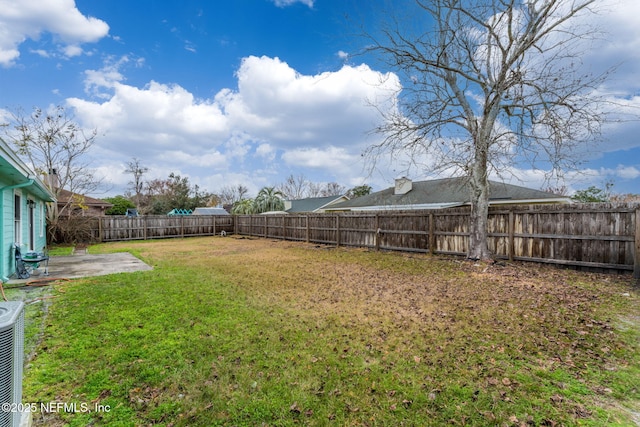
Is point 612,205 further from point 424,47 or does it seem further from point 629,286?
point 424,47

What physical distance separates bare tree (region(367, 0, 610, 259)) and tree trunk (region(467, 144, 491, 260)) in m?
0.03

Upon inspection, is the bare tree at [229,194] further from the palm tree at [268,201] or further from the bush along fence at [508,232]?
the bush along fence at [508,232]

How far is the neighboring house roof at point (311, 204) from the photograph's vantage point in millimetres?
30625

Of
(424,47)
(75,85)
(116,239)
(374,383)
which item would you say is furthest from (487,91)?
(116,239)

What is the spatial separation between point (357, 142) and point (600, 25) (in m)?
6.66

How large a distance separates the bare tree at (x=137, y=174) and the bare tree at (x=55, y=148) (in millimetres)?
20518

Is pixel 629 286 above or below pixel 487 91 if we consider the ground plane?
below

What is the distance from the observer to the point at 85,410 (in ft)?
7.39

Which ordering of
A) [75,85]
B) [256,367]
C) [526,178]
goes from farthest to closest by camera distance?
[75,85]
[526,178]
[256,367]

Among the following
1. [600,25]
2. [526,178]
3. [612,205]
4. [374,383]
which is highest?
[600,25]

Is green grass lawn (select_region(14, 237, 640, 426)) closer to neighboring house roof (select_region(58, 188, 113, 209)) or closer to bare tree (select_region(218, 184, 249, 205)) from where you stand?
neighboring house roof (select_region(58, 188, 113, 209))

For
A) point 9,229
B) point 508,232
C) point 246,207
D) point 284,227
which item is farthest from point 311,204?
point 9,229

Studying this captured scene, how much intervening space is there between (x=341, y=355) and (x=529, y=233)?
7294mm

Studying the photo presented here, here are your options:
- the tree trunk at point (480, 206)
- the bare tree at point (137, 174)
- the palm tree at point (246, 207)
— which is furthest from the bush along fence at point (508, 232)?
the bare tree at point (137, 174)
